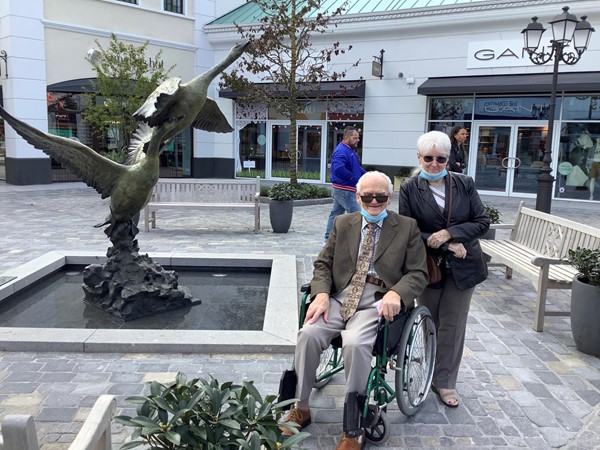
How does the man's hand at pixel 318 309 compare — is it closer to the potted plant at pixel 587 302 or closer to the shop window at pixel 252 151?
the potted plant at pixel 587 302

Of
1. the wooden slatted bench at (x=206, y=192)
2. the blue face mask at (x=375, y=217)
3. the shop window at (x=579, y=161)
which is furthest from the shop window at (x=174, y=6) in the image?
the blue face mask at (x=375, y=217)

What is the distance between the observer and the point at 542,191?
891 centimetres

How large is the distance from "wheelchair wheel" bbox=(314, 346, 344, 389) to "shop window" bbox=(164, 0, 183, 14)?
18943 mm

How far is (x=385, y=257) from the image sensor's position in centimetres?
320

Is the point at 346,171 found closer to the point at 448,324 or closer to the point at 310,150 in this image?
the point at 448,324

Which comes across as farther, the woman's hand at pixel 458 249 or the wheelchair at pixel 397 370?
the woman's hand at pixel 458 249

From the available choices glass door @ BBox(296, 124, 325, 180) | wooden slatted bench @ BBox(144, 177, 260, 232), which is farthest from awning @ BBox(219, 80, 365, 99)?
wooden slatted bench @ BBox(144, 177, 260, 232)

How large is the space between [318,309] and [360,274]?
1.22ft

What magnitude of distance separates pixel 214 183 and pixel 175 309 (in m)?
5.12

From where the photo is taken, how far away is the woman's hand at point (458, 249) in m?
3.26

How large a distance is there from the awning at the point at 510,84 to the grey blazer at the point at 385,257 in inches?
491

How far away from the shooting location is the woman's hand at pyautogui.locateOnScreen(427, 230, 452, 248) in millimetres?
3240

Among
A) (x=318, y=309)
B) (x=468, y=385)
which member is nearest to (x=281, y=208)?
(x=468, y=385)

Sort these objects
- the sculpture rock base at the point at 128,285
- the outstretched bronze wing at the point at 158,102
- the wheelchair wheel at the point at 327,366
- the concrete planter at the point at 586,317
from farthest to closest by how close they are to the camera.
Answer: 1. the sculpture rock base at the point at 128,285
2. the concrete planter at the point at 586,317
3. the outstretched bronze wing at the point at 158,102
4. the wheelchair wheel at the point at 327,366
